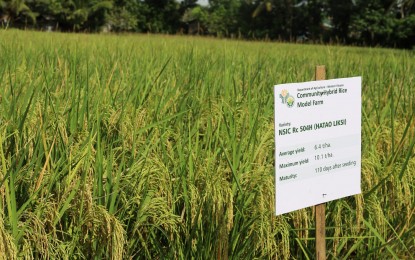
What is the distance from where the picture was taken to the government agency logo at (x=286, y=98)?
1787mm

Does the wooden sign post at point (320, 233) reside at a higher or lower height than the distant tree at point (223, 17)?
lower

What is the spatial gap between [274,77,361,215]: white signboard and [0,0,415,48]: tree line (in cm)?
2308

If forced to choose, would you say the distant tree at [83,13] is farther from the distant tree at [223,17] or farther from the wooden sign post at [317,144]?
the wooden sign post at [317,144]

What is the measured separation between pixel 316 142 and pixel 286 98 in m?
0.22

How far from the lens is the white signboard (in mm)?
1779

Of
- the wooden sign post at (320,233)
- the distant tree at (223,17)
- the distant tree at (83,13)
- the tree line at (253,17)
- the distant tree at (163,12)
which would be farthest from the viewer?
the distant tree at (163,12)

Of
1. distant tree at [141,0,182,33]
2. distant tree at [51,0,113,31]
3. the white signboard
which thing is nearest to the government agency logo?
the white signboard

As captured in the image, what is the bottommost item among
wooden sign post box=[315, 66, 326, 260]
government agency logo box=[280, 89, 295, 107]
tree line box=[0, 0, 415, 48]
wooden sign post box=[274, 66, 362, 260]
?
wooden sign post box=[315, 66, 326, 260]

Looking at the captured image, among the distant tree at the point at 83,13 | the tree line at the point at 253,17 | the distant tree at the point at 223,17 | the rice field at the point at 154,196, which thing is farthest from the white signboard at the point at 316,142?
the distant tree at the point at 223,17

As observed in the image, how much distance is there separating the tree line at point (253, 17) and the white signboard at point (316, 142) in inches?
→ 909

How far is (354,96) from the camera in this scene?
210cm

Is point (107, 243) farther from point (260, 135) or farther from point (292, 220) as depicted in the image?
point (260, 135)

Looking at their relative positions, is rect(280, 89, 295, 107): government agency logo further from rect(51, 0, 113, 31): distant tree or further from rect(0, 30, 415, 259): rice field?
rect(51, 0, 113, 31): distant tree

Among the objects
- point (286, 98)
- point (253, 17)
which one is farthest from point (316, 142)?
point (253, 17)
